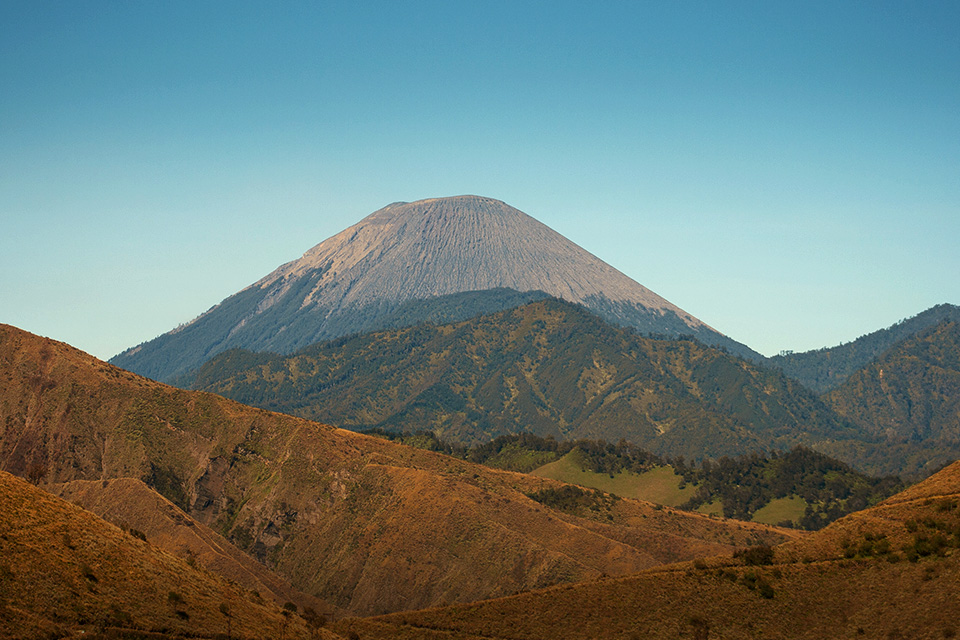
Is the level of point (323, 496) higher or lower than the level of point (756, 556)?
higher

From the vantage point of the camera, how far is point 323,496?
14700 cm

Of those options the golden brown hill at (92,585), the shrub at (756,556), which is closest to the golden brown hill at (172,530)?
the golden brown hill at (92,585)

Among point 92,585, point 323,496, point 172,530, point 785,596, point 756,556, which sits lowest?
point 785,596

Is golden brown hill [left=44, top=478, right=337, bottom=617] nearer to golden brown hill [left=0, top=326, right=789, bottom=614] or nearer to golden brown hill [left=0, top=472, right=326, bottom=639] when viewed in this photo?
golden brown hill [left=0, top=326, right=789, bottom=614]

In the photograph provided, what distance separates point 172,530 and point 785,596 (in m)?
77.8

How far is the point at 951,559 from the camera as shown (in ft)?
241

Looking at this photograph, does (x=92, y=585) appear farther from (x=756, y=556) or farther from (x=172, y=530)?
(x=172, y=530)

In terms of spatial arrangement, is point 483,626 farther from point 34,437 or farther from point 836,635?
point 34,437

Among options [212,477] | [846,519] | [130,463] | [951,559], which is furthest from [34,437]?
[951,559]

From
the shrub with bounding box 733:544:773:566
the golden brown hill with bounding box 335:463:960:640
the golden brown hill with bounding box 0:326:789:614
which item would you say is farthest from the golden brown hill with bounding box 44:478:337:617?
the shrub with bounding box 733:544:773:566

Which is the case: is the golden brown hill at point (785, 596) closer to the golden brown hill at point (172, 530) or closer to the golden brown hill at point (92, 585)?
the golden brown hill at point (92, 585)

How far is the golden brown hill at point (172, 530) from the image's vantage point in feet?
385

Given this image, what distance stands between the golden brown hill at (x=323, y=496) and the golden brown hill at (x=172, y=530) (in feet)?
29.1

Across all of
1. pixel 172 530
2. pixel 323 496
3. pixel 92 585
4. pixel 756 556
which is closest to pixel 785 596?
pixel 756 556
